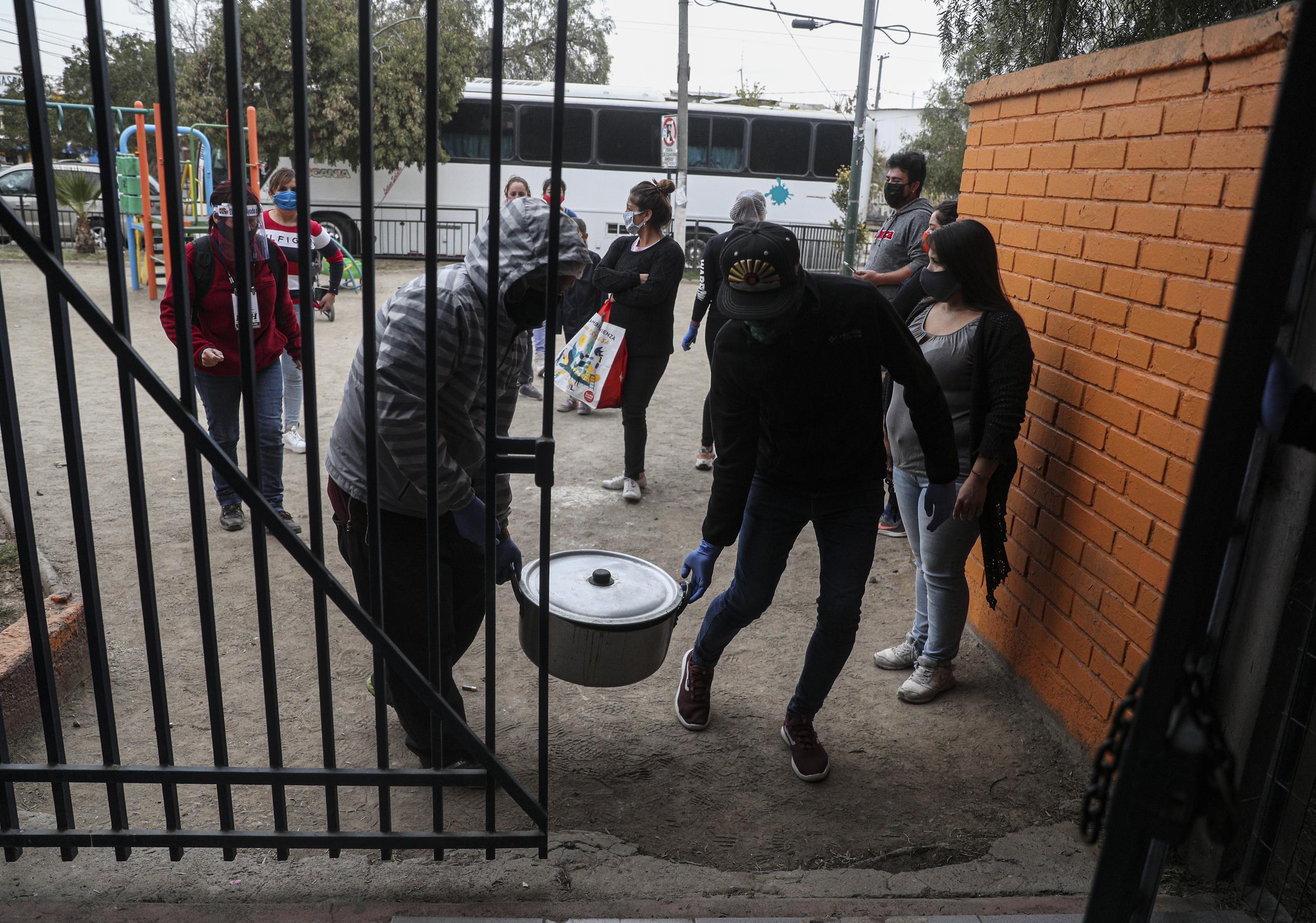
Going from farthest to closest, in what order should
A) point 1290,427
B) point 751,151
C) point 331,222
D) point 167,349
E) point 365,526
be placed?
point 751,151 < point 331,222 < point 167,349 < point 365,526 < point 1290,427

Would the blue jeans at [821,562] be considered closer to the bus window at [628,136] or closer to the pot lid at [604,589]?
the pot lid at [604,589]

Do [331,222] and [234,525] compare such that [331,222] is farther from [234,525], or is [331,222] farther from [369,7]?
[369,7]

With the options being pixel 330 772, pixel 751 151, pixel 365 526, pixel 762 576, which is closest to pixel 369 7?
pixel 365 526

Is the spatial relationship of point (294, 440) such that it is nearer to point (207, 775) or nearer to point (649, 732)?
point (649, 732)

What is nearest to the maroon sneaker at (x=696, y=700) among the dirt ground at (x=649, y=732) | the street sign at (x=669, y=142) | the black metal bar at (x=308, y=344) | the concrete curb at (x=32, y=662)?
the dirt ground at (x=649, y=732)

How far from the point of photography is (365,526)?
279 cm

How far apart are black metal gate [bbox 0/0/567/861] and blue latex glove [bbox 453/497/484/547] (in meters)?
0.29

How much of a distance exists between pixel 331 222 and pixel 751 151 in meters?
8.80

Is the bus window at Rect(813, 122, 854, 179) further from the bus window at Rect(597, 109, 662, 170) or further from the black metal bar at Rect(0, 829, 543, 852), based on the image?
the black metal bar at Rect(0, 829, 543, 852)

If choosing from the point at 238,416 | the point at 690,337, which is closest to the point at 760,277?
the point at 238,416

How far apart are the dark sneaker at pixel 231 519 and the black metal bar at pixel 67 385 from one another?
9.46 ft

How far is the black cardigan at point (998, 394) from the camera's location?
316cm

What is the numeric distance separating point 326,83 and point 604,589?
18.3 m

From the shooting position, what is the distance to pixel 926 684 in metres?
3.63
